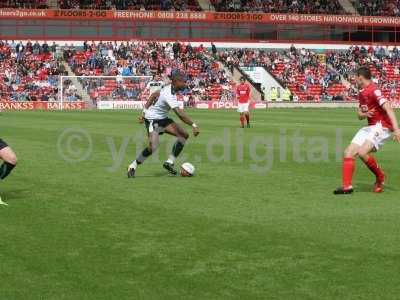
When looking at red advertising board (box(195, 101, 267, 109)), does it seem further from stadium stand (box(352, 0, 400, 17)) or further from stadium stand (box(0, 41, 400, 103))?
stadium stand (box(352, 0, 400, 17))

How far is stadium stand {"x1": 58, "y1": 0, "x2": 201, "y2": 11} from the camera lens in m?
64.4

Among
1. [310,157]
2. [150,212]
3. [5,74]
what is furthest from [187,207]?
[5,74]

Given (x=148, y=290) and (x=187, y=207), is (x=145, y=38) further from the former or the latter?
(x=148, y=290)

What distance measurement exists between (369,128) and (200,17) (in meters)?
55.4

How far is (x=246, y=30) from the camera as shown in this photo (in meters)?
68.2

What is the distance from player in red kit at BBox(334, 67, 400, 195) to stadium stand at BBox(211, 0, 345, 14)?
186 feet

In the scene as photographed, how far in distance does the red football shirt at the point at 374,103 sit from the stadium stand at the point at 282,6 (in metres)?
56.8

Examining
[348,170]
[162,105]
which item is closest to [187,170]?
[162,105]

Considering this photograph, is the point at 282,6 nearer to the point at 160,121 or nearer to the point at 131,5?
the point at 131,5

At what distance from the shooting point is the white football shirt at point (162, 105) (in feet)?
47.7

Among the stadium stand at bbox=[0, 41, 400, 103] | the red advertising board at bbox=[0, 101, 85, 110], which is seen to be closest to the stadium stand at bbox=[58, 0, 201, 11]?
the stadium stand at bbox=[0, 41, 400, 103]

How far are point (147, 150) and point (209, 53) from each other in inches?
2043

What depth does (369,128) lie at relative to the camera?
12289mm

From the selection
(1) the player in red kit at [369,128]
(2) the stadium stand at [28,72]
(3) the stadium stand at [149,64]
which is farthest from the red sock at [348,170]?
(3) the stadium stand at [149,64]
